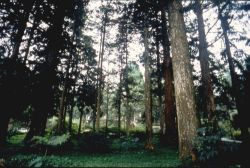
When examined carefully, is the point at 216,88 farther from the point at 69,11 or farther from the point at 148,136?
the point at 69,11

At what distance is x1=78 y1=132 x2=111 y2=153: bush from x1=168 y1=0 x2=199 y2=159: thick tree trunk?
7106mm

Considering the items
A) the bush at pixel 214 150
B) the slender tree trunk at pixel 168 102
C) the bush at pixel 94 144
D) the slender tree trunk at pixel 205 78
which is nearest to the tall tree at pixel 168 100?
the slender tree trunk at pixel 168 102

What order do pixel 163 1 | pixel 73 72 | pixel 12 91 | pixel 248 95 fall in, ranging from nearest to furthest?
pixel 163 1 → pixel 248 95 → pixel 12 91 → pixel 73 72

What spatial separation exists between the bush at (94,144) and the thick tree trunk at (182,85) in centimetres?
711

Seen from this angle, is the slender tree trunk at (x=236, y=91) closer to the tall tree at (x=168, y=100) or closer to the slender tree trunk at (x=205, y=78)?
the slender tree trunk at (x=205, y=78)

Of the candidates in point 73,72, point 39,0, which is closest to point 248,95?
point 39,0

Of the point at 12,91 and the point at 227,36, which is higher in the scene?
the point at 227,36

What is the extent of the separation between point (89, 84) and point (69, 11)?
48.8ft

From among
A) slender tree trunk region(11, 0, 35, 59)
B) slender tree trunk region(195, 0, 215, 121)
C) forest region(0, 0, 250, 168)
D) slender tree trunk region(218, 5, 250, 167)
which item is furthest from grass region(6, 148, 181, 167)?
slender tree trunk region(11, 0, 35, 59)

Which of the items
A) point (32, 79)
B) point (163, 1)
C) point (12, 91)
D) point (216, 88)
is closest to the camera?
point (163, 1)

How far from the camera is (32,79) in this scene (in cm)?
1725

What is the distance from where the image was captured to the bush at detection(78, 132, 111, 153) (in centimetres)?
1332

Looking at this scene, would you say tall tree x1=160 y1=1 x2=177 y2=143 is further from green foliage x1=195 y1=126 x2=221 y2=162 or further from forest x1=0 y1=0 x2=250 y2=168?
green foliage x1=195 y1=126 x2=221 y2=162

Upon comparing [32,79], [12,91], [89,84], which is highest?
[89,84]
